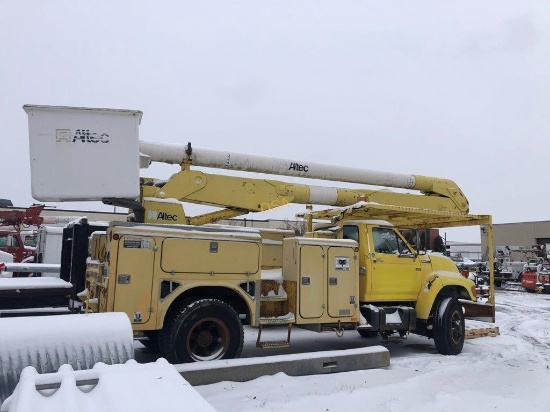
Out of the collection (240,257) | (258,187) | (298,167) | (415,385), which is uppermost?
(298,167)

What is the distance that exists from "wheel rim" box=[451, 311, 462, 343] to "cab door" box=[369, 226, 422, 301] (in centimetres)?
83

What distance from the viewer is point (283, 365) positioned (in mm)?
6477

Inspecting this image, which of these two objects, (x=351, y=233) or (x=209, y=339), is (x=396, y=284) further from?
(x=209, y=339)

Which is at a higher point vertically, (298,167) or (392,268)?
(298,167)

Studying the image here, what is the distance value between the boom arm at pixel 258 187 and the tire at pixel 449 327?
2.54 meters

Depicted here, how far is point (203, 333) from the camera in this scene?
6.72 meters

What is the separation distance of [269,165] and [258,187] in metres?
0.55

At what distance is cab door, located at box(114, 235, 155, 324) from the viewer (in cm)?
618

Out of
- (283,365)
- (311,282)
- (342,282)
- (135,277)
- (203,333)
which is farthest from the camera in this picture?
(342,282)

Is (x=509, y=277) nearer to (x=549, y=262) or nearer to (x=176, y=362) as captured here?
(x=549, y=262)

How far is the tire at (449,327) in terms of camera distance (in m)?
8.85

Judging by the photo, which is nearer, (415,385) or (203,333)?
(415,385)

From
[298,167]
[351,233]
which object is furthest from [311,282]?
[298,167]

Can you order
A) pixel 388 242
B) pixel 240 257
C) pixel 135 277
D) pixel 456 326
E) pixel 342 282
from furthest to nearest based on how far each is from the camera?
pixel 456 326 < pixel 388 242 < pixel 342 282 < pixel 240 257 < pixel 135 277
